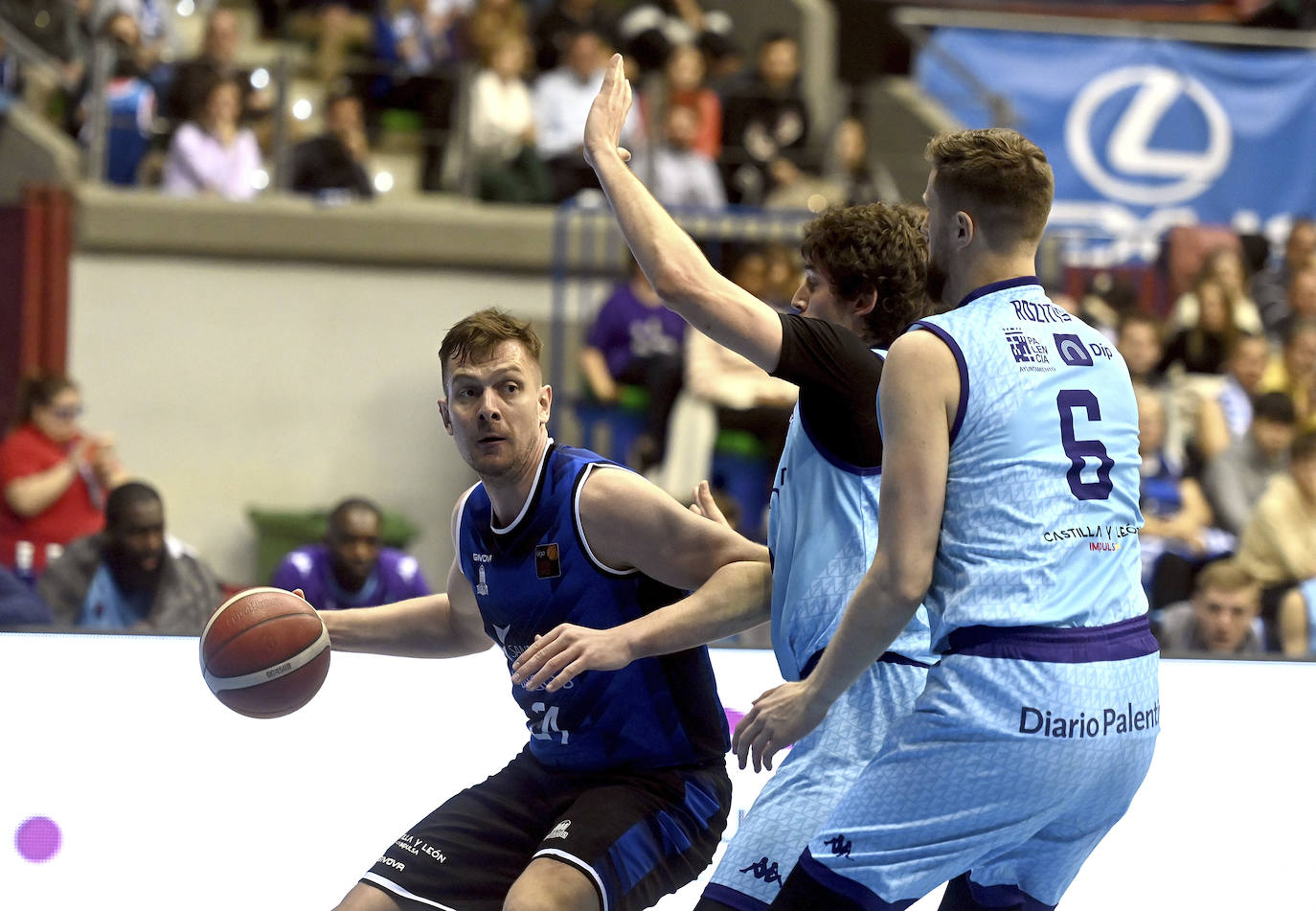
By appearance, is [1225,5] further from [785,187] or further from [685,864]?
[685,864]

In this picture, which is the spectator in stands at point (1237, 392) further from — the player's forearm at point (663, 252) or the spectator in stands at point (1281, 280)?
the player's forearm at point (663, 252)

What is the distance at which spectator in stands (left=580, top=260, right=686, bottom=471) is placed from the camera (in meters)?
9.56

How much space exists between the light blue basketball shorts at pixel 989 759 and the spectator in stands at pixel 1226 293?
7.68 m

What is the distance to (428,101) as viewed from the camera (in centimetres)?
1165

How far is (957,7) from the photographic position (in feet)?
48.3

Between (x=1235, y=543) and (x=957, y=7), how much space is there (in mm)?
7194

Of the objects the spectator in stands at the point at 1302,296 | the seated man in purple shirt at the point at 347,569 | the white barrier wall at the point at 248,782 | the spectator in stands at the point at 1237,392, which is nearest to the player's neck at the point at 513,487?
the white barrier wall at the point at 248,782

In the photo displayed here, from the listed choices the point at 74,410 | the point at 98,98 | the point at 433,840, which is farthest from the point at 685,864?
the point at 98,98

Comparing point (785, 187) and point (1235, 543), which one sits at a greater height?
point (785, 187)

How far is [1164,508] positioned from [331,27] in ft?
21.9

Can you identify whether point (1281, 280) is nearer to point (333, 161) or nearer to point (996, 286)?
point (333, 161)

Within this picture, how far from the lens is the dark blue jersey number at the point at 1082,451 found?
3020mm

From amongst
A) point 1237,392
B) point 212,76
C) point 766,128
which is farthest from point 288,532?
point 1237,392

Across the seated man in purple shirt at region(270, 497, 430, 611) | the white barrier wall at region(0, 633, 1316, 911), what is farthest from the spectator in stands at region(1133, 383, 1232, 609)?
the seated man in purple shirt at region(270, 497, 430, 611)
